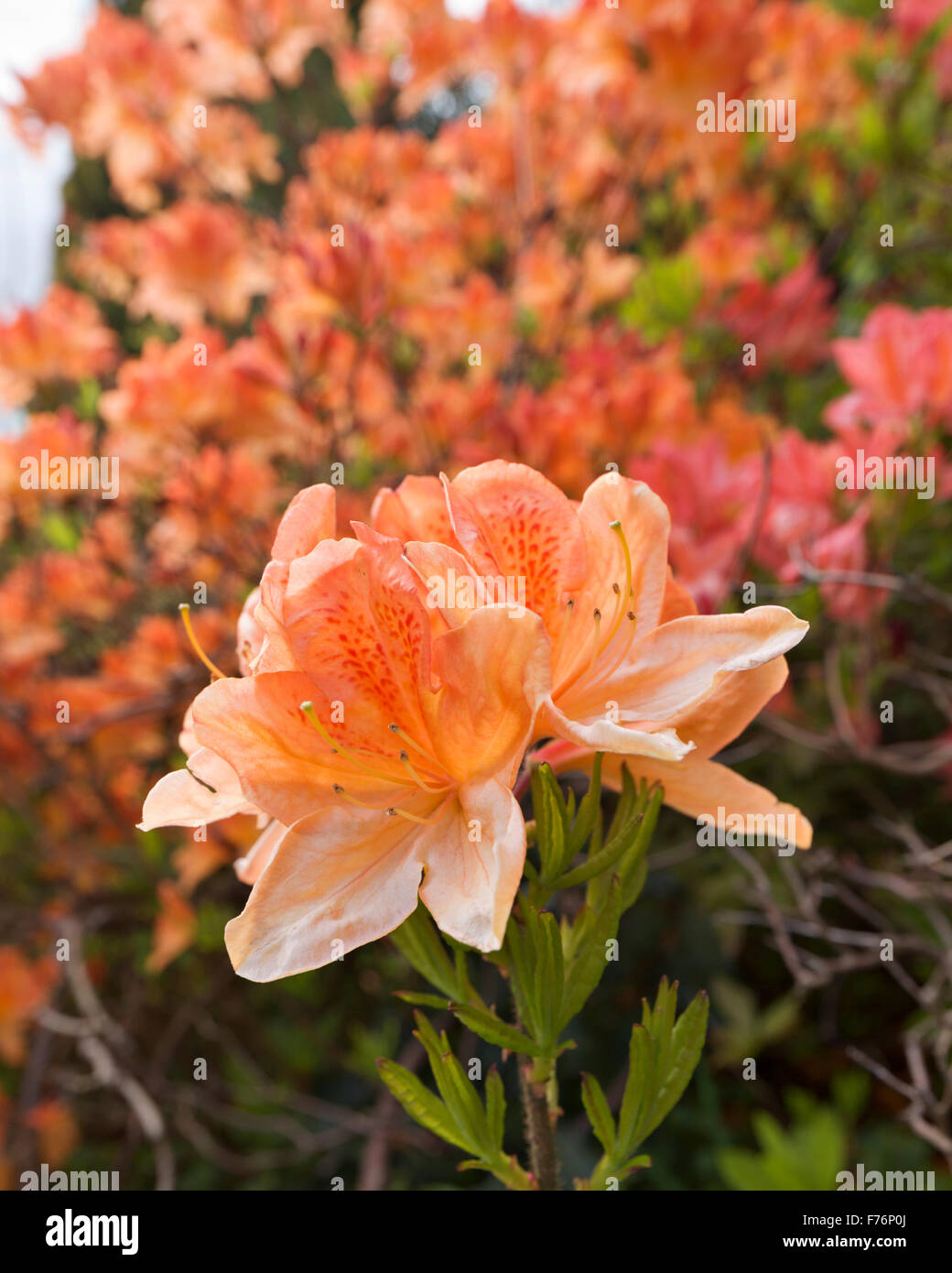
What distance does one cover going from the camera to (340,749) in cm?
53

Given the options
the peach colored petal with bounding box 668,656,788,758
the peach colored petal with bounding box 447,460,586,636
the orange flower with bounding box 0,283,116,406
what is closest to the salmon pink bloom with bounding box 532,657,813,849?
the peach colored petal with bounding box 668,656,788,758

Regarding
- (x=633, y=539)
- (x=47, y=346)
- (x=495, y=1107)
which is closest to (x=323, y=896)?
(x=495, y=1107)

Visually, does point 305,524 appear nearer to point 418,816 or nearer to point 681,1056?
point 418,816

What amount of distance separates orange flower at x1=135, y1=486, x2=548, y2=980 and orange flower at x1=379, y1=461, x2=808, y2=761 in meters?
0.06

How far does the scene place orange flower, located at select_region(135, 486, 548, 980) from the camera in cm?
51

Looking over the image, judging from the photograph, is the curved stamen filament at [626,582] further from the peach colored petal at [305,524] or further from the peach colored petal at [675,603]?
the peach colored petal at [305,524]

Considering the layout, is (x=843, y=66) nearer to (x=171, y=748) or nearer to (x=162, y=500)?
(x=162, y=500)

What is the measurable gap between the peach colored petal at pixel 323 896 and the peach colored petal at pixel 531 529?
0.17m

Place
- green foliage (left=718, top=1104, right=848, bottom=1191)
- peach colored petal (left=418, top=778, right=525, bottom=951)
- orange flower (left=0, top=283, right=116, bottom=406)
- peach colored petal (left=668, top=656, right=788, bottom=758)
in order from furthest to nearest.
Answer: orange flower (left=0, top=283, right=116, bottom=406), green foliage (left=718, top=1104, right=848, bottom=1191), peach colored petal (left=668, top=656, right=788, bottom=758), peach colored petal (left=418, top=778, right=525, bottom=951)

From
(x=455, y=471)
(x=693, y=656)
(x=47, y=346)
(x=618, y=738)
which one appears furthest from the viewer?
(x=47, y=346)

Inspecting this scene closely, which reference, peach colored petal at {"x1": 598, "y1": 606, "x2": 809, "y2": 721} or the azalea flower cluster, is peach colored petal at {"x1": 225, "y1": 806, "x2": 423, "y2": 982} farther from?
peach colored petal at {"x1": 598, "y1": 606, "x2": 809, "y2": 721}

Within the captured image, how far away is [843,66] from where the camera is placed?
2.18m

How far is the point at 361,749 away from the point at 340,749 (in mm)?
51

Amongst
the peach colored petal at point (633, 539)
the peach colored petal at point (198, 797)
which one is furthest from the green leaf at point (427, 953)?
the peach colored petal at point (633, 539)
